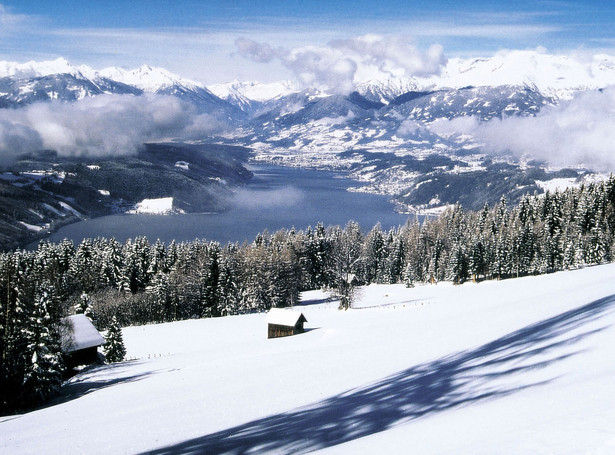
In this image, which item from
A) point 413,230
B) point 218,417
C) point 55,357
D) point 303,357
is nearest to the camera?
point 218,417

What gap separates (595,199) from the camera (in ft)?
272

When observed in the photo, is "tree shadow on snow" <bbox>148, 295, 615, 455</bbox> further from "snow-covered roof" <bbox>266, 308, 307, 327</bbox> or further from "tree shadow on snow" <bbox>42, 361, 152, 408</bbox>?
"snow-covered roof" <bbox>266, 308, 307, 327</bbox>

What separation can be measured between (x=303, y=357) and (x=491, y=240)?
7173 centimetres

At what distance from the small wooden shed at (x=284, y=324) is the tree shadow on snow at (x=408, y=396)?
1019 inches

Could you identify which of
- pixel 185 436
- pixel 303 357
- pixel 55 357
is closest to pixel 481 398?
pixel 185 436

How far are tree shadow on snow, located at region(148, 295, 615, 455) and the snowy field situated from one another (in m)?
0.06

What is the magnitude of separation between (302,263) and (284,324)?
48.7 m

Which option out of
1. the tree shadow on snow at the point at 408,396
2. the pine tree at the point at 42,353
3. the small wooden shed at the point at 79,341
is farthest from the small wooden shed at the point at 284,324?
the tree shadow on snow at the point at 408,396

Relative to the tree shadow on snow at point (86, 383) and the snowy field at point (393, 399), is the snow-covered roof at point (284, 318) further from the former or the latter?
the snowy field at point (393, 399)

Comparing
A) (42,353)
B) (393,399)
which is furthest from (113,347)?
(393,399)

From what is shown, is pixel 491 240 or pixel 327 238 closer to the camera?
pixel 491 240

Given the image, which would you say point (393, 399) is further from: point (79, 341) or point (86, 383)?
point (79, 341)

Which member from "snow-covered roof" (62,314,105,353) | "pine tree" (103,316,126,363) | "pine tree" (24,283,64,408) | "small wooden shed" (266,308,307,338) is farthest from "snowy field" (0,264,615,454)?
"small wooden shed" (266,308,307,338)

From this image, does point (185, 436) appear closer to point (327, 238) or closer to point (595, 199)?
point (327, 238)
